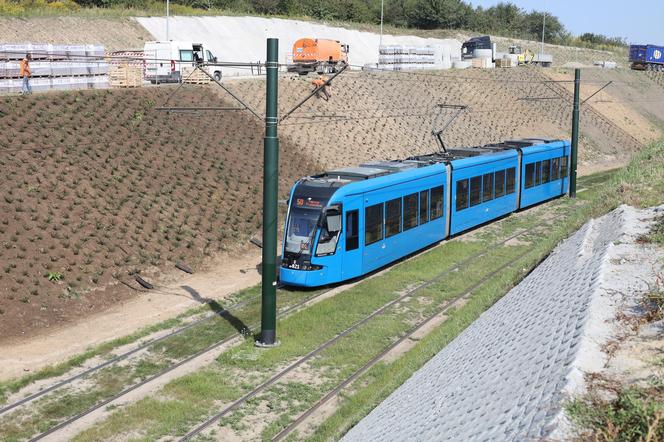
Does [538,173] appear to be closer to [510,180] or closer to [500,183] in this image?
[510,180]

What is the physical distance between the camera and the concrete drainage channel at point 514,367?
7.45 metres

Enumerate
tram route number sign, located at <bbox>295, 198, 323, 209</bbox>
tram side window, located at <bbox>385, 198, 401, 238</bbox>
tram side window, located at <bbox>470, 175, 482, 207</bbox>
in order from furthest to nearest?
tram side window, located at <bbox>470, 175, 482, 207</bbox> < tram side window, located at <bbox>385, 198, 401, 238</bbox> < tram route number sign, located at <bbox>295, 198, 323, 209</bbox>

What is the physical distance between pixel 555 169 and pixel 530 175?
3286 millimetres

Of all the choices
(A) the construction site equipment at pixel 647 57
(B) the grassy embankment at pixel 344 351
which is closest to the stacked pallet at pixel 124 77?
(B) the grassy embankment at pixel 344 351

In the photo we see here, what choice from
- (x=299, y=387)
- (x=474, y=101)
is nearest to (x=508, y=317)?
(x=299, y=387)

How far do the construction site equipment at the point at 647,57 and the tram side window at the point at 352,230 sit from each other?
258 feet

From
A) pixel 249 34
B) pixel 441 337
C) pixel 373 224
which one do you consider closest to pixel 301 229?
pixel 373 224

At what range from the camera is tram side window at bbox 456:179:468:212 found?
1023 inches

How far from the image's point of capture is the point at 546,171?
3372 centimetres

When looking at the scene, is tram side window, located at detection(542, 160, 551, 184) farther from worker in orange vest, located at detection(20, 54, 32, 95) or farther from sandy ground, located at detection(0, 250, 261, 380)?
worker in orange vest, located at detection(20, 54, 32, 95)

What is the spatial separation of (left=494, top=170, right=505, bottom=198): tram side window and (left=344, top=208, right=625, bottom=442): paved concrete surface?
1420cm

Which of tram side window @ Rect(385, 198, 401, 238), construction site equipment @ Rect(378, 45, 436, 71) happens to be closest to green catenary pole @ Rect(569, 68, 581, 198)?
tram side window @ Rect(385, 198, 401, 238)

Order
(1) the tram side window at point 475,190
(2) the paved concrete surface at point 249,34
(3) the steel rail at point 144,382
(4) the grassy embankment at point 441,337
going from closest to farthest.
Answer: (3) the steel rail at point 144,382 → (4) the grassy embankment at point 441,337 → (1) the tram side window at point 475,190 → (2) the paved concrete surface at point 249,34

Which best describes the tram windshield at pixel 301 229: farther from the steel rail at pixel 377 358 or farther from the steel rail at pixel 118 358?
the steel rail at pixel 377 358
